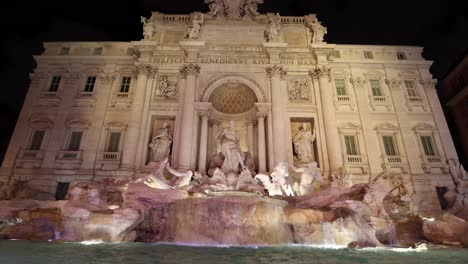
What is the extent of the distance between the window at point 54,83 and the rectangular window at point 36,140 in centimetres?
383

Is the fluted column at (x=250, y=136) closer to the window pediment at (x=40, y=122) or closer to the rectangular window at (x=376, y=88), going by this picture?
the rectangular window at (x=376, y=88)

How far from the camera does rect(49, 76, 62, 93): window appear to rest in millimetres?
22683

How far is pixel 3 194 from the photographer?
17.7m

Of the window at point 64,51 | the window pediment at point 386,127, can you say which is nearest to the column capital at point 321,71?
the window pediment at point 386,127

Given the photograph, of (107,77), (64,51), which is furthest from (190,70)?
(64,51)

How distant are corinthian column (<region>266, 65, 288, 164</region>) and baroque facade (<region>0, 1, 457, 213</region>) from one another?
0.27ft

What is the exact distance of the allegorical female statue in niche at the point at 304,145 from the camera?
63.4 feet

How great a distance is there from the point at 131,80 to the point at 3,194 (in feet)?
38.9

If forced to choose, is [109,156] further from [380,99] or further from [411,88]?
[411,88]

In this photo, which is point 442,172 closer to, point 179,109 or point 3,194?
point 179,109

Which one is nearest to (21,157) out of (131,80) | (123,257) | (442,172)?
(131,80)

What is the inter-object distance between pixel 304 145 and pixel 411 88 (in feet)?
37.7

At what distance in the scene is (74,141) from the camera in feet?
68.4

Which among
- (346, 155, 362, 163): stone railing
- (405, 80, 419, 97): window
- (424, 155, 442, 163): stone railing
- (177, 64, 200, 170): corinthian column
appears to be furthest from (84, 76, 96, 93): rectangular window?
(424, 155, 442, 163): stone railing
